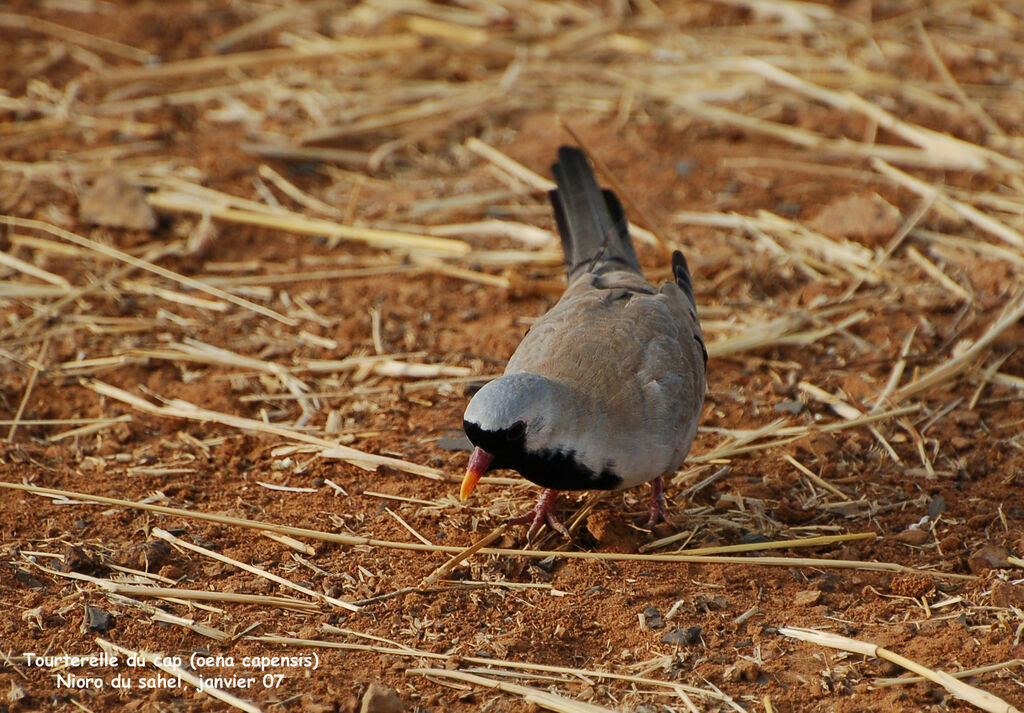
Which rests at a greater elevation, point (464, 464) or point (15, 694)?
point (15, 694)

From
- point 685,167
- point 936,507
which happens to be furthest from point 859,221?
point 936,507

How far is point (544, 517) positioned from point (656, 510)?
51 cm

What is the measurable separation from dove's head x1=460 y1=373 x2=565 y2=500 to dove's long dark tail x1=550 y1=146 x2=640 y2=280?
1.66 meters

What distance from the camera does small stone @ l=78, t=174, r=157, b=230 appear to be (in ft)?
23.6

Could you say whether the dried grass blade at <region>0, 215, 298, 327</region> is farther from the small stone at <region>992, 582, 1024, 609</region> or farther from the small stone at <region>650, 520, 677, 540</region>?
the small stone at <region>992, 582, 1024, 609</region>

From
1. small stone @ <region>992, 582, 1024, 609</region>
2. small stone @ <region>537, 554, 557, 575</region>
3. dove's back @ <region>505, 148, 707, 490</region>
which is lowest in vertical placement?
small stone @ <region>537, 554, 557, 575</region>

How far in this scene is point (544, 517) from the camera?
4855mm

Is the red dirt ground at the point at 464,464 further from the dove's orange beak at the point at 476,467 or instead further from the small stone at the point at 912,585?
the dove's orange beak at the point at 476,467

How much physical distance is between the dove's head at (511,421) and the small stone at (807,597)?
3.85 feet

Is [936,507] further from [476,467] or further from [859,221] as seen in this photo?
[859,221]

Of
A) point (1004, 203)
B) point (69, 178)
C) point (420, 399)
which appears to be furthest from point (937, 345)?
point (69, 178)

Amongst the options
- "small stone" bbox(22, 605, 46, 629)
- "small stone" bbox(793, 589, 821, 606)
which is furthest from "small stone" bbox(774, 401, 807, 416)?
"small stone" bbox(22, 605, 46, 629)

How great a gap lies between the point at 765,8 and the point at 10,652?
855 cm

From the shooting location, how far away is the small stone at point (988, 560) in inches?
180
